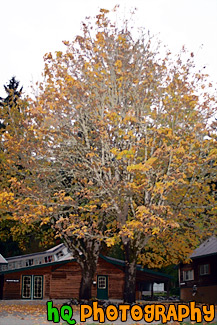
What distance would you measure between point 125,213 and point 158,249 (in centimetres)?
717

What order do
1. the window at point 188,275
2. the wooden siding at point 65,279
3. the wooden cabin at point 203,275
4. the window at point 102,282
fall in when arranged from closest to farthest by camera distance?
1. the wooden cabin at point 203,275
2. the wooden siding at point 65,279
3. the window at point 102,282
4. the window at point 188,275

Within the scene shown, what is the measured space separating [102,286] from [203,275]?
378 inches

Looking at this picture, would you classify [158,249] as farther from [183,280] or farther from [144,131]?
[183,280]

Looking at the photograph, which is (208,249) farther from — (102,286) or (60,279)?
(60,279)

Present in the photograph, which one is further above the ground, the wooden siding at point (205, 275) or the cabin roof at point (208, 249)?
the cabin roof at point (208, 249)

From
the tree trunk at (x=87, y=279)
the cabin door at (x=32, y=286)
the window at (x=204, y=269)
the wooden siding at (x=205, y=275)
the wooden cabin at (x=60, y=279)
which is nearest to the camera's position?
the tree trunk at (x=87, y=279)

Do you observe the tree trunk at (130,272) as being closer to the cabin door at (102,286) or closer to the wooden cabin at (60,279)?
the wooden cabin at (60,279)

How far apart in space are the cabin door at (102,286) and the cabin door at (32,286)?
17.9 ft

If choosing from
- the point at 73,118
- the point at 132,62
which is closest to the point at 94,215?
the point at 73,118

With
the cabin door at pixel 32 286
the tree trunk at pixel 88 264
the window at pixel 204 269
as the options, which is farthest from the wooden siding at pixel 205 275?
the cabin door at pixel 32 286

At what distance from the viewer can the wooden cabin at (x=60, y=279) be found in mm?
43438

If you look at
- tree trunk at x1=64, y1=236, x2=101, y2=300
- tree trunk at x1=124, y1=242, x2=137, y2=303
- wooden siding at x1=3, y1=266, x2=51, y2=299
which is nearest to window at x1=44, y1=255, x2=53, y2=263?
wooden siding at x1=3, y1=266, x2=51, y2=299

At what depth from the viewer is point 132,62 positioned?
27203 mm

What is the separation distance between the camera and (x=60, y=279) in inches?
1721
